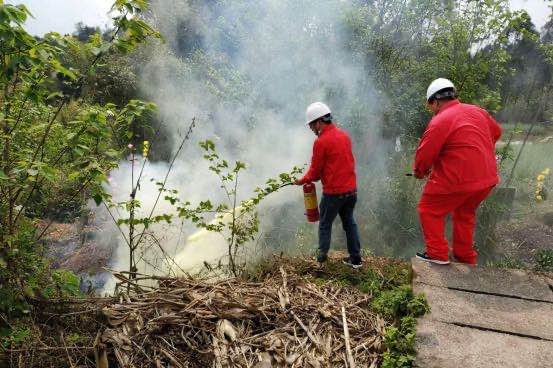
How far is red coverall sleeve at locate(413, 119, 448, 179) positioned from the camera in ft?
12.5

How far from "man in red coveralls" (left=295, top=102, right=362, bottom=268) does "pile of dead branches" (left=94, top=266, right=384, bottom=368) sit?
133cm

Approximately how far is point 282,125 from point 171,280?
18.9ft

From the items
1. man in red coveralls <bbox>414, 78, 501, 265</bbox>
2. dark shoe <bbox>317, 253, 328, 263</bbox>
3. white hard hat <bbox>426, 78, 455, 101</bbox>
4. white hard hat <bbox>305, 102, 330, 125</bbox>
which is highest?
white hard hat <bbox>426, 78, 455, 101</bbox>

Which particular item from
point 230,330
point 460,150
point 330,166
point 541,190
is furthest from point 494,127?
point 541,190

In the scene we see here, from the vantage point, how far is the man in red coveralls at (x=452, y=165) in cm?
379

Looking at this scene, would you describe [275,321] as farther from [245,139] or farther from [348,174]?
[245,139]

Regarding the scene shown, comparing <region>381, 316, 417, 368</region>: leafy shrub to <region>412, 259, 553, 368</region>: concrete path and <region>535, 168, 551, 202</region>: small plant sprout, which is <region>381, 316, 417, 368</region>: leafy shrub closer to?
<region>412, 259, 553, 368</region>: concrete path

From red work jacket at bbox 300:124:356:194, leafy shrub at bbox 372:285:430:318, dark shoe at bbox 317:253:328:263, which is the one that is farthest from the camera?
dark shoe at bbox 317:253:328:263

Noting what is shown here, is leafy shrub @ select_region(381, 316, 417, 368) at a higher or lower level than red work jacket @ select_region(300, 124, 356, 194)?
lower

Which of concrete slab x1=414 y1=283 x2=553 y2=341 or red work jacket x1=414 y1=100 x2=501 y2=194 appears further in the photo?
red work jacket x1=414 y1=100 x2=501 y2=194

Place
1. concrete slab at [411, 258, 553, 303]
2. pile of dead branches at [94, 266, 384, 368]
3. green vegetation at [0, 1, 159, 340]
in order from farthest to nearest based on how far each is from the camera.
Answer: concrete slab at [411, 258, 553, 303] → pile of dead branches at [94, 266, 384, 368] → green vegetation at [0, 1, 159, 340]

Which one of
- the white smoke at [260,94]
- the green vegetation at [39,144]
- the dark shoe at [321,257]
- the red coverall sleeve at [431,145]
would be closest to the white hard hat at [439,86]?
the red coverall sleeve at [431,145]

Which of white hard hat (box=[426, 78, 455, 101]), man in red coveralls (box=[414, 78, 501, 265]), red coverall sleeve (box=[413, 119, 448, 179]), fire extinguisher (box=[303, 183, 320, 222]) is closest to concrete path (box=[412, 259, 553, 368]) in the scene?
man in red coveralls (box=[414, 78, 501, 265])

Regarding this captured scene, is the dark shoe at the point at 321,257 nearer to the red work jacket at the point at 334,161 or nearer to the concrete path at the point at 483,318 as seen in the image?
the red work jacket at the point at 334,161
